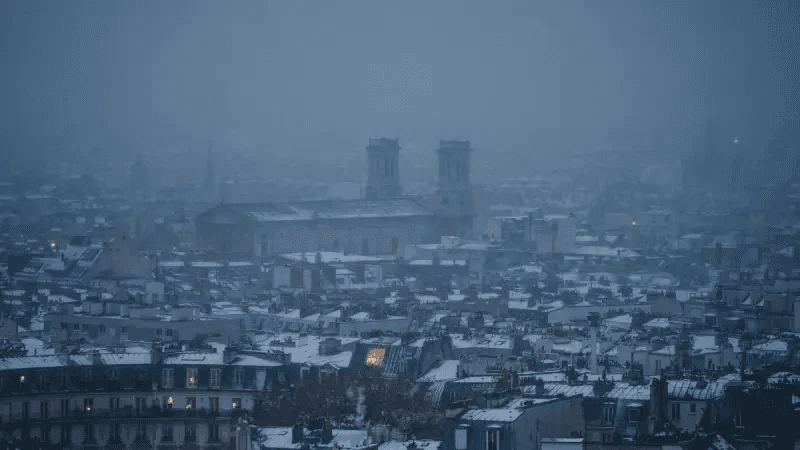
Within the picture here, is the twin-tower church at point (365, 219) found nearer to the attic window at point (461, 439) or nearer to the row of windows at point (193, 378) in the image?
the row of windows at point (193, 378)

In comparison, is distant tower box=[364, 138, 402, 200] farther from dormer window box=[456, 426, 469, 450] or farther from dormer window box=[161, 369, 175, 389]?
dormer window box=[456, 426, 469, 450]

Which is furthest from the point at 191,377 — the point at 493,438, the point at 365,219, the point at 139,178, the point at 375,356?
the point at 139,178

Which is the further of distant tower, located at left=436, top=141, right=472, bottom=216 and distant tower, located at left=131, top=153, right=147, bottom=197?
distant tower, located at left=131, top=153, right=147, bottom=197

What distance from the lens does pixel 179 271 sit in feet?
244

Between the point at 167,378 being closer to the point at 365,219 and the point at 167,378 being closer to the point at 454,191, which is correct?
the point at 365,219

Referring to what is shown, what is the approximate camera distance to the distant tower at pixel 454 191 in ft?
350

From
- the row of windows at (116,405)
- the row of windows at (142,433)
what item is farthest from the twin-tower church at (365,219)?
the row of windows at (142,433)

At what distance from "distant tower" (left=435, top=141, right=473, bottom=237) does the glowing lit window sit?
65018mm

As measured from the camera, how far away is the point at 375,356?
40.0 meters

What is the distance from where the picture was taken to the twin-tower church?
3814 inches

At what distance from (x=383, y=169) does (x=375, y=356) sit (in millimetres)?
74302

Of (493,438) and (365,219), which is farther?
(365,219)

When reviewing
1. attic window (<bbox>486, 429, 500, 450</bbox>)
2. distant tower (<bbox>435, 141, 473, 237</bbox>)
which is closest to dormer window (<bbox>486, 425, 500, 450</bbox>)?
attic window (<bbox>486, 429, 500, 450</bbox>)

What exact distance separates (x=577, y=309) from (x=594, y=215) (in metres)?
77.7
